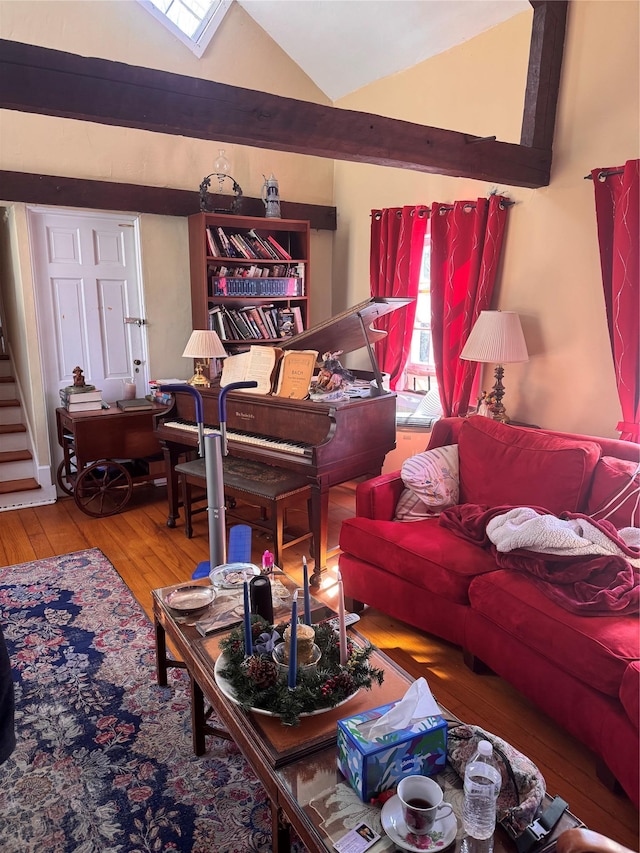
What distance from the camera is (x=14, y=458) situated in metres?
4.64

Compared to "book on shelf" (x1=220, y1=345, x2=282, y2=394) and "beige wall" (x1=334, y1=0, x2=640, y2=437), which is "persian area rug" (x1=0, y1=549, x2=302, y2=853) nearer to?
"book on shelf" (x1=220, y1=345, x2=282, y2=394)

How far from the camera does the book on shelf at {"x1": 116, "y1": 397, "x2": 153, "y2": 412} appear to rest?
4355 mm

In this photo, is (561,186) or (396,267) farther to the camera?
(396,267)

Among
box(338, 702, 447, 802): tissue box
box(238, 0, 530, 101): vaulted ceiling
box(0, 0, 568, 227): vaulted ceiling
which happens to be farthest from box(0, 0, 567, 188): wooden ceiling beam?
box(338, 702, 447, 802): tissue box

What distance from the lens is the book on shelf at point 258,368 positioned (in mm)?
3545

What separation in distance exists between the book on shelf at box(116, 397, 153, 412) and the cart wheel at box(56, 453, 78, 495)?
1.82 ft

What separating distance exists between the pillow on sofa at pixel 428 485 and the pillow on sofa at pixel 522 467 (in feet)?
0.22

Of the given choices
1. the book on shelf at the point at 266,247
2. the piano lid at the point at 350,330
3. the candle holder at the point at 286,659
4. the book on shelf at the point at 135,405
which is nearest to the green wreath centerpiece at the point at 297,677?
the candle holder at the point at 286,659

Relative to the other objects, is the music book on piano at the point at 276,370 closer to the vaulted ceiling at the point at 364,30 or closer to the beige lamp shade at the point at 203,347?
the beige lamp shade at the point at 203,347

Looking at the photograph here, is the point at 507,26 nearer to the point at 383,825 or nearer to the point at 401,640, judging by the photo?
the point at 401,640

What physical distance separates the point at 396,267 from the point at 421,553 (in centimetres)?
277

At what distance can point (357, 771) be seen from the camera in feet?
4.12

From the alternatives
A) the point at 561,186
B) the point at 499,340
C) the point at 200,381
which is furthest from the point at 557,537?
the point at 200,381

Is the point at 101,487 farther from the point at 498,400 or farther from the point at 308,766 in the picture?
→ the point at 308,766
